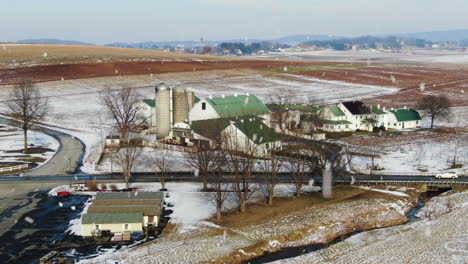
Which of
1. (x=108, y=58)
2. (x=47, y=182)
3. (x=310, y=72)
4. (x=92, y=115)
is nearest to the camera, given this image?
(x=47, y=182)

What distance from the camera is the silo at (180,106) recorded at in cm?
6738

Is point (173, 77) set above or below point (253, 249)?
above

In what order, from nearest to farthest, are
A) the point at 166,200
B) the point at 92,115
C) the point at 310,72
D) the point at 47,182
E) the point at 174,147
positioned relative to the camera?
the point at 166,200 → the point at 47,182 → the point at 174,147 → the point at 92,115 → the point at 310,72

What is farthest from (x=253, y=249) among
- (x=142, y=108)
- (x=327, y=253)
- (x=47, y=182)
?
(x=142, y=108)

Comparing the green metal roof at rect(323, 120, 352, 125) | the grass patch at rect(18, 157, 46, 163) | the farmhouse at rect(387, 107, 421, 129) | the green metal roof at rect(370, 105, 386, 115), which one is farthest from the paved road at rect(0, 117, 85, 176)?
the farmhouse at rect(387, 107, 421, 129)

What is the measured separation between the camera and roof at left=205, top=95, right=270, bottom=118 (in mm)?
67938

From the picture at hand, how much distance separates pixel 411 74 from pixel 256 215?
13141 cm

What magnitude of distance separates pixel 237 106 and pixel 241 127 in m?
11.2

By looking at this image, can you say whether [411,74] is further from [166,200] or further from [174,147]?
[166,200]

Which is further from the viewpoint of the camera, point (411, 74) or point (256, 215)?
point (411, 74)

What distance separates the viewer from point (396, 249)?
34.5 meters

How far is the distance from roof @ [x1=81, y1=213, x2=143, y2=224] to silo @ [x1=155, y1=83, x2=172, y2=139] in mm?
29862

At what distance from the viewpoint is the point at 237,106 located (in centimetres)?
7088

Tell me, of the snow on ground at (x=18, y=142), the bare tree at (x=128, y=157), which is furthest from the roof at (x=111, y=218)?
the snow on ground at (x=18, y=142)
